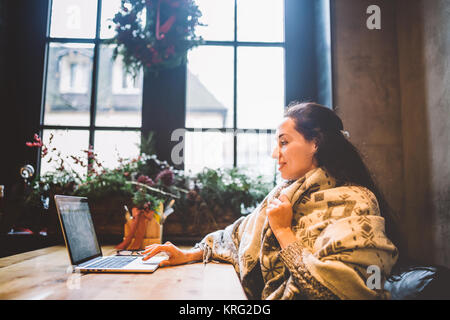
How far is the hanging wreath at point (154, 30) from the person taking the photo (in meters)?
2.19

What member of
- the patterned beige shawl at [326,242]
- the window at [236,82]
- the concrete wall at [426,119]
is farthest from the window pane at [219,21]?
the patterned beige shawl at [326,242]

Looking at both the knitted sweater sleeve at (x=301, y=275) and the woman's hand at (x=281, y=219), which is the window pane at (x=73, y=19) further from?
the knitted sweater sleeve at (x=301, y=275)

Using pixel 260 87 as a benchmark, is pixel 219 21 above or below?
above

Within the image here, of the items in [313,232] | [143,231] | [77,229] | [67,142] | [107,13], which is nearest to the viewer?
[313,232]

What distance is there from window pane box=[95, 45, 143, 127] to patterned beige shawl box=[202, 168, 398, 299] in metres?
1.42

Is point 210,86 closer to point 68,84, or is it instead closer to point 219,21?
point 219,21

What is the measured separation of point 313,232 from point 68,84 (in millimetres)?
2198

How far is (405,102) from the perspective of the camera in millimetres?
1954

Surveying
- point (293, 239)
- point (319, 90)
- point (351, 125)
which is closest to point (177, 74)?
point (319, 90)

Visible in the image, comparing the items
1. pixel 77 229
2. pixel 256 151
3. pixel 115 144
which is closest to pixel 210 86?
pixel 256 151

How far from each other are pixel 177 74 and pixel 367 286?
78.4 inches

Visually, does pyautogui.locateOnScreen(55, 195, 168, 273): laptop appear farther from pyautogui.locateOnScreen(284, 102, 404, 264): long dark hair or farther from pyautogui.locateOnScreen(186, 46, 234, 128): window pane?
pyautogui.locateOnScreen(186, 46, 234, 128): window pane

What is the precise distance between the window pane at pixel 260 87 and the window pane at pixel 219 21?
0.17 m

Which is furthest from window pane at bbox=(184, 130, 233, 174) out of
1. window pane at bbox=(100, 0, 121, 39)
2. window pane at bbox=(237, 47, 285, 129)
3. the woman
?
window pane at bbox=(100, 0, 121, 39)
